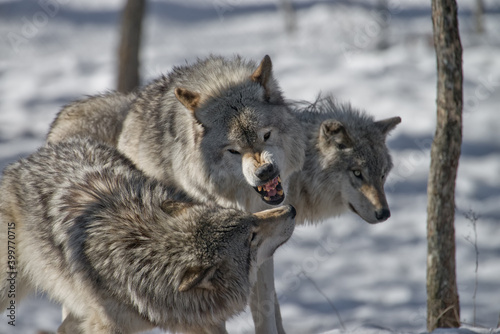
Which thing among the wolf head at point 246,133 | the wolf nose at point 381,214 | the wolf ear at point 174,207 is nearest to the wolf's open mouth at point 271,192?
the wolf head at point 246,133

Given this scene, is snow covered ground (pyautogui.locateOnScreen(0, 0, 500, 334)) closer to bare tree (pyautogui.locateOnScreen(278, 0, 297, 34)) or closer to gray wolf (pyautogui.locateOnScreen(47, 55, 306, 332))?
bare tree (pyautogui.locateOnScreen(278, 0, 297, 34))

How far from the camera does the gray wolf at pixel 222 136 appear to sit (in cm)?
397

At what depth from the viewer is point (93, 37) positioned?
16.5 meters

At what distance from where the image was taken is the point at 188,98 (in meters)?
4.05

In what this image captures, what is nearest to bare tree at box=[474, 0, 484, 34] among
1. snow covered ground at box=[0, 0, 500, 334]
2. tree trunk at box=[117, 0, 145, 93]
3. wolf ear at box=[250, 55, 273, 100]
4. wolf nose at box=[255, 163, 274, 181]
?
snow covered ground at box=[0, 0, 500, 334]

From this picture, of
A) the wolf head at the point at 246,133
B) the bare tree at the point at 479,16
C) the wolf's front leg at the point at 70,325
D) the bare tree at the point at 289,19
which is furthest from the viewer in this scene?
the bare tree at the point at 289,19

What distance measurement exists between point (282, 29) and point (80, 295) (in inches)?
585

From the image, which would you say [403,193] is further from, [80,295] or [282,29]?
[282,29]

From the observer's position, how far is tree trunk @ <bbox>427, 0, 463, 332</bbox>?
4523 mm

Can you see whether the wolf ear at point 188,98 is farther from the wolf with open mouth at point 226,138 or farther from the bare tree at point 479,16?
the bare tree at point 479,16

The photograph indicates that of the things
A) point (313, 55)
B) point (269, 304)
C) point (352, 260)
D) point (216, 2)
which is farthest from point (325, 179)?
point (216, 2)

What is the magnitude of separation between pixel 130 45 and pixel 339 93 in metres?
4.20

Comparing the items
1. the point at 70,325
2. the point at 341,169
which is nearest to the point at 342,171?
the point at 341,169

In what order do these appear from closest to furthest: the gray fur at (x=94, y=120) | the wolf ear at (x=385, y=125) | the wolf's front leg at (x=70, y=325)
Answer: the wolf's front leg at (x=70, y=325) → the wolf ear at (x=385, y=125) → the gray fur at (x=94, y=120)
